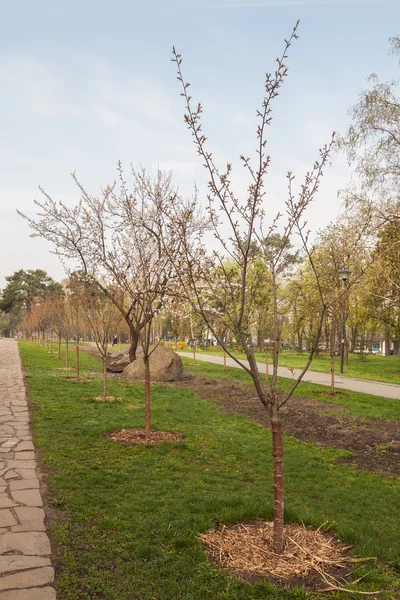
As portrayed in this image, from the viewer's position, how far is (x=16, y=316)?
72688mm

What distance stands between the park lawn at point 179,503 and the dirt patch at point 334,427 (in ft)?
1.56

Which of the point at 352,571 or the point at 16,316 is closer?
the point at 352,571

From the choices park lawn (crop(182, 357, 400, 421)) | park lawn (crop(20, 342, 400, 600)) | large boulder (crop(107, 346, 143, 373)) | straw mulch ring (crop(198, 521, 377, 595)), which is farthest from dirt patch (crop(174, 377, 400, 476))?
large boulder (crop(107, 346, 143, 373))

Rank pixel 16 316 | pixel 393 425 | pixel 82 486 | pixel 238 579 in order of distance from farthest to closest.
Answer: pixel 16 316, pixel 393 425, pixel 82 486, pixel 238 579

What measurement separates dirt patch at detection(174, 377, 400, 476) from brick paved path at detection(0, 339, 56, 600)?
423 cm

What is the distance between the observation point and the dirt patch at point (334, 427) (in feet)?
21.9

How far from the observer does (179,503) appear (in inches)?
174

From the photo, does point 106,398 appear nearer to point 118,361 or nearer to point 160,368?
point 160,368

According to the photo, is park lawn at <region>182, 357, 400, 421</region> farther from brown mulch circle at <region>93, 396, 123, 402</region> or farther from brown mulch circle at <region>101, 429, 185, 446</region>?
brown mulch circle at <region>93, 396, 123, 402</region>

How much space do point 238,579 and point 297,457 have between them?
11.7ft

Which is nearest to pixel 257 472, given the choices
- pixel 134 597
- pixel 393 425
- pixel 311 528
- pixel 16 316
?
pixel 311 528

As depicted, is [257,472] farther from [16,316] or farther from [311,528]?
[16,316]

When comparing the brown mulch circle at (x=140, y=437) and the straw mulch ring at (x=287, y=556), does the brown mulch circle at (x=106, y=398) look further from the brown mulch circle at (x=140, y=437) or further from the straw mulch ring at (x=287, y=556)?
the straw mulch ring at (x=287, y=556)

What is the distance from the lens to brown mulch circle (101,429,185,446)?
6867mm
